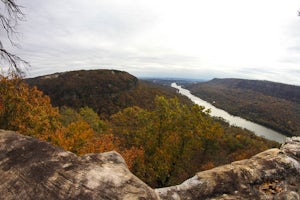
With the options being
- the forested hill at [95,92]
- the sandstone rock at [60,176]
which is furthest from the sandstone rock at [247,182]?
the forested hill at [95,92]

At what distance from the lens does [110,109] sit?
132 meters

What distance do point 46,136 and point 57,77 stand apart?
16515 cm

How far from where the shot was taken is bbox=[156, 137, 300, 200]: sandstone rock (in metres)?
6.97

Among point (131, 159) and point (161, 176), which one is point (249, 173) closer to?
point (161, 176)

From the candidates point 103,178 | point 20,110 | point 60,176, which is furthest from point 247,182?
point 20,110

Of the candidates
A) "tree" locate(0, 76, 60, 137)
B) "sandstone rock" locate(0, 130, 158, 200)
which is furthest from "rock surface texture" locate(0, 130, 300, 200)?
"tree" locate(0, 76, 60, 137)

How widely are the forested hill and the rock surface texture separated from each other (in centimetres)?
12226

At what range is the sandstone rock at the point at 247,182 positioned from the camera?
6.97 metres

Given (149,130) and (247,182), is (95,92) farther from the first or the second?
(247,182)

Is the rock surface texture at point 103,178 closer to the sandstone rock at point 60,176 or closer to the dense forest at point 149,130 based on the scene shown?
the sandstone rock at point 60,176

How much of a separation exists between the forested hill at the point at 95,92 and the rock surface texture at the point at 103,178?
401 ft

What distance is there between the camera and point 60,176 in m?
5.13

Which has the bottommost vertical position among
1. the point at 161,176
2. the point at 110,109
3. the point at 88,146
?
the point at 110,109

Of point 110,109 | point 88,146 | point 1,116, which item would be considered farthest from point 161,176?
point 110,109
